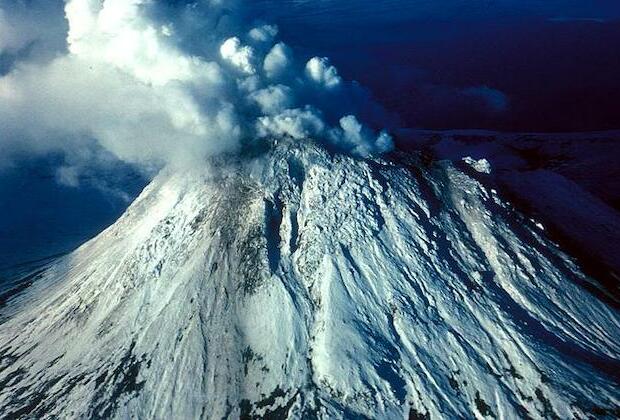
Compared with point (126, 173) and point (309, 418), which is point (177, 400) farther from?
point (126, 173)

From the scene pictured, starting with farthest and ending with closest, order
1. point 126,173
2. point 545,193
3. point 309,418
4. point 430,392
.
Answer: point 126,173
point 545,193
point 430,392
point 309,418

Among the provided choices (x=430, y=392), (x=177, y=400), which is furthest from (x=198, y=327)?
(x=430, y=392)

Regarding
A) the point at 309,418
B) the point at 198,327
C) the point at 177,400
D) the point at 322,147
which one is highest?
the point at 322,147

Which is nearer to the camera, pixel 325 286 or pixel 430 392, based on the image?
pixel 430 392

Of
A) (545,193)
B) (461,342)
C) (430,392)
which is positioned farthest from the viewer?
(545,193)

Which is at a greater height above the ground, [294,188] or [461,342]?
[294,188]

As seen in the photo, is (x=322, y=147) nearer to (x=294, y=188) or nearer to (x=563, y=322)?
(x=294, y=188)
